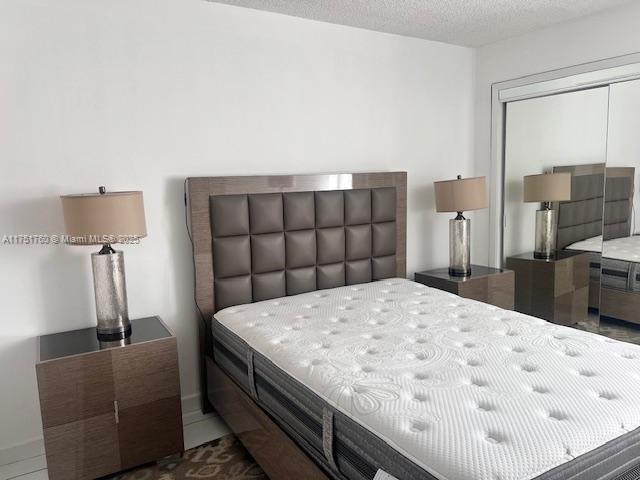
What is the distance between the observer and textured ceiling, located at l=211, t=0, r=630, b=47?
2.75m

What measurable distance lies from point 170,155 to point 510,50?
2.52 metres

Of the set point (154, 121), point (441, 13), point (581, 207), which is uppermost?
point (441, 13)

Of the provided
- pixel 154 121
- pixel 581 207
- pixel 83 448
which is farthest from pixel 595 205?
pixel 83 448

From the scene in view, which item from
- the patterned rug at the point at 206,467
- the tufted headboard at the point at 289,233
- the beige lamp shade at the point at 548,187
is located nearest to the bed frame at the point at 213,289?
the tufted headboard at the point at 289,233

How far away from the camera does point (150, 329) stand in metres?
2.44

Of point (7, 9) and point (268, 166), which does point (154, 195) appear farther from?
point (7, 9)

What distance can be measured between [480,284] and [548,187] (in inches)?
34.3

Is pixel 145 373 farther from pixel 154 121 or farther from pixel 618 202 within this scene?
pixel 618 202

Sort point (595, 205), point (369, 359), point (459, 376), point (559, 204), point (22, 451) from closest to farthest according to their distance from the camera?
point (459, 376) < point (369, 359) < point (22, 451) < point (595, 205) < point (559, 204)

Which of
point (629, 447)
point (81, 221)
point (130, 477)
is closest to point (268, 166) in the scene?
point (81, 221)

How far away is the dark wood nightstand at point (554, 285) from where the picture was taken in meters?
3.30

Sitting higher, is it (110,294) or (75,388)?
(110,294)

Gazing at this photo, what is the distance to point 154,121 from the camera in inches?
102

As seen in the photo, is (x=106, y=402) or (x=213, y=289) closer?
(x=106, y=402)
